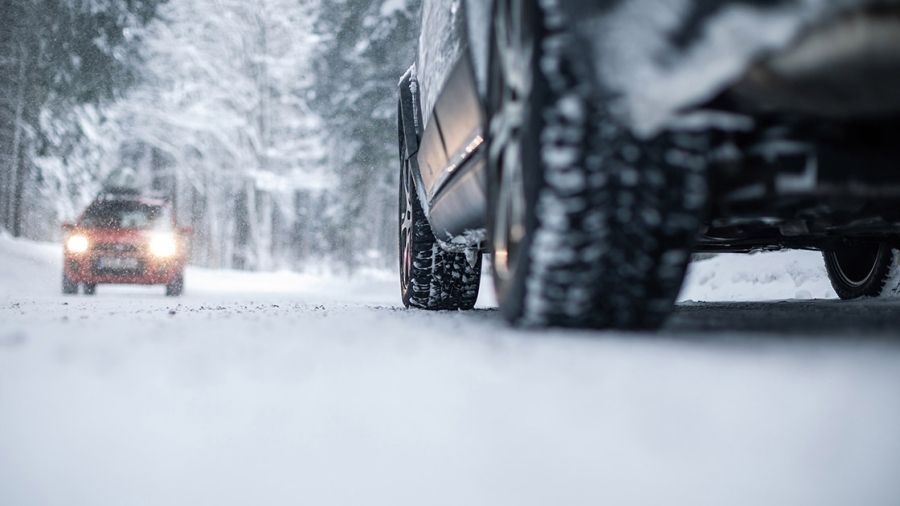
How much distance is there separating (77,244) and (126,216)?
1.05 meters

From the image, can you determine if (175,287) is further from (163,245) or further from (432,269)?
(432,269)

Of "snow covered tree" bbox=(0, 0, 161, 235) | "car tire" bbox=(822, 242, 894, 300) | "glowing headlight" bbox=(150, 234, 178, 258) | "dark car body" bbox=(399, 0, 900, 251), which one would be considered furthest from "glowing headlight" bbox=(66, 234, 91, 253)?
"dark car body" bbox=(399, 0, 900, 251)

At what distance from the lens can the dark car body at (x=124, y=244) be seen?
903 cm

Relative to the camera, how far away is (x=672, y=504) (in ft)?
2.60

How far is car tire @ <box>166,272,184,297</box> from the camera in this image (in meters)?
9.91

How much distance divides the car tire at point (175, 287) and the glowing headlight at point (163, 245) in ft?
1.35

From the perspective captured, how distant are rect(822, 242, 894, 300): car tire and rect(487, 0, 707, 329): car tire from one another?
9.73 feet

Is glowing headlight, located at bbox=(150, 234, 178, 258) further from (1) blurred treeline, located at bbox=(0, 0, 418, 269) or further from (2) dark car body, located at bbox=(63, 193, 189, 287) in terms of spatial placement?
(1) blurred treeline, located at bbox=(0, 0, 418, 269)

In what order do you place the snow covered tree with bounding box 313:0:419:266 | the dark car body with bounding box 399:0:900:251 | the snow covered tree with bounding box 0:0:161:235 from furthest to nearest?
1. the snow covered tree with bounding box 313:0:419:266
2. the snow covered tree with bounding box 0:0:161:235
3. the dark car body with bounding box 399:0:900:251

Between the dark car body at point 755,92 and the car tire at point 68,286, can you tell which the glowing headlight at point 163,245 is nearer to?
the car tire at point 68,286

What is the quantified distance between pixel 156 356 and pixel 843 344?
59.5 inches

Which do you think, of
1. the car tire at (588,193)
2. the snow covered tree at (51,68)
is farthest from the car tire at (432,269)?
the snow covered tree at (51,68)

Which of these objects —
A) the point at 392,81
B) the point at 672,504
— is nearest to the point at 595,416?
the point at 672,504

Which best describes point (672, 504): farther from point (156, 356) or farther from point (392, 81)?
point (392, 81)
